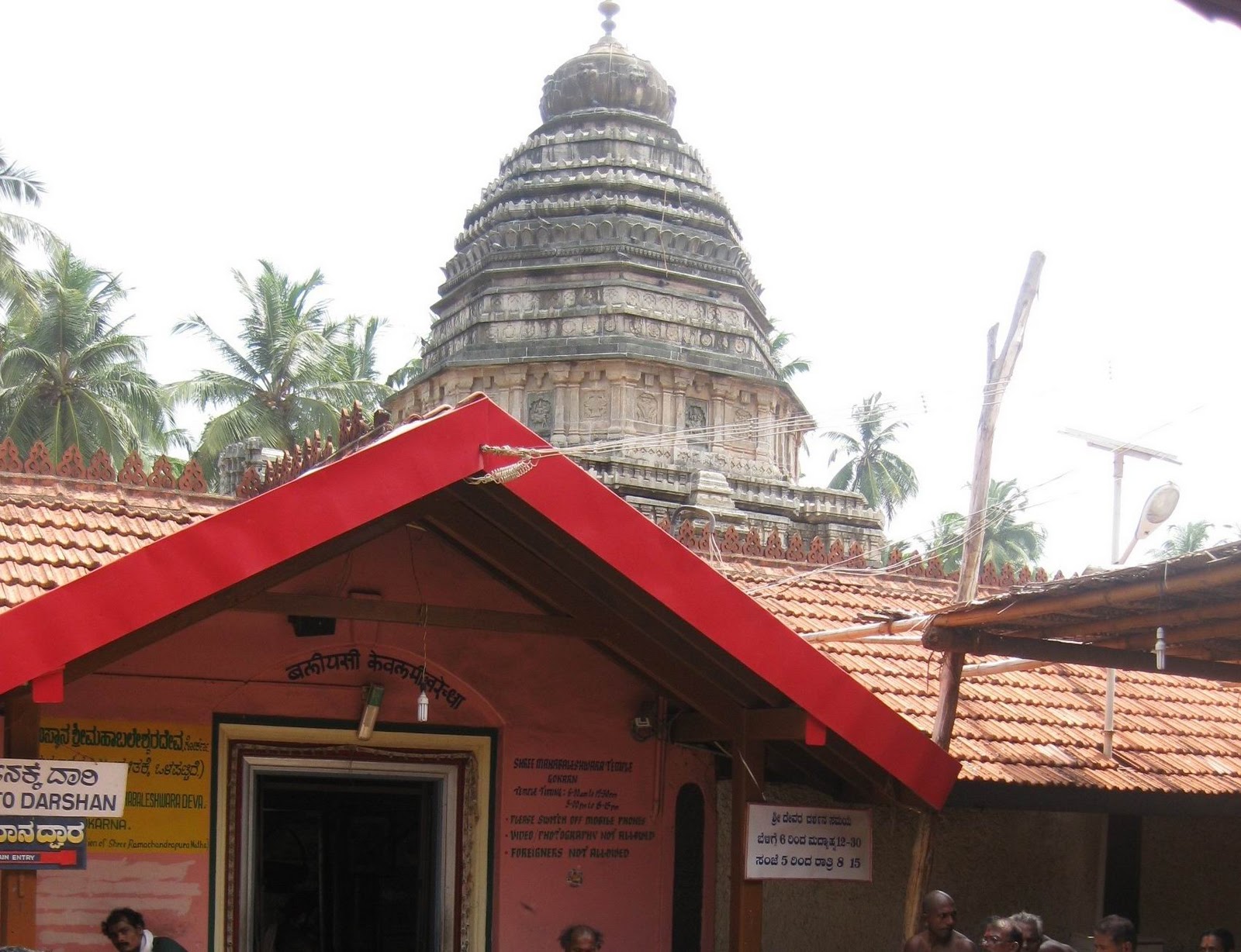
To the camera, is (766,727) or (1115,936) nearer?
(1115,936)

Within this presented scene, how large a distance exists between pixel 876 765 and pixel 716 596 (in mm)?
1493

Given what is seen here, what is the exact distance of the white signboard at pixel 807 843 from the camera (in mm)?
8414

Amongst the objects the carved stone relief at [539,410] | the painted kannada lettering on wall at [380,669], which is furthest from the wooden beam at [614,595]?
the carved stone relief at [539,410]

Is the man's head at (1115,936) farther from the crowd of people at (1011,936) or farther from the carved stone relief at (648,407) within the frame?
the carved stone relief at (648,407)

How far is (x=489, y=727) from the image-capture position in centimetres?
917

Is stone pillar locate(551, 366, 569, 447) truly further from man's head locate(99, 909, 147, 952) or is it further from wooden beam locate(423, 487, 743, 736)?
man's head locate(99, 909, 147, 952)

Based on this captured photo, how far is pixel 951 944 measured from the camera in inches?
318

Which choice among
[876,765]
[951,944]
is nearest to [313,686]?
[876,765]

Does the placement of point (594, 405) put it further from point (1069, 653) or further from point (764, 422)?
point (1069, 653)

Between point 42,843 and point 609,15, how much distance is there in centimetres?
2881

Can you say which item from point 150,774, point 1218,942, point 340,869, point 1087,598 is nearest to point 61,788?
point 150,774

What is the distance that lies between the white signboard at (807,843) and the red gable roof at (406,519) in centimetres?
75

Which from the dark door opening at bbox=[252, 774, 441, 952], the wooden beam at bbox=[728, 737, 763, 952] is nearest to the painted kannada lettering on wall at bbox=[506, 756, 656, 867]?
the dark door opening at bbox=[252, 774, 441, 952]

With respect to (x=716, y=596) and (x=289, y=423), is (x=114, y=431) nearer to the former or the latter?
(x=289, y=423)
